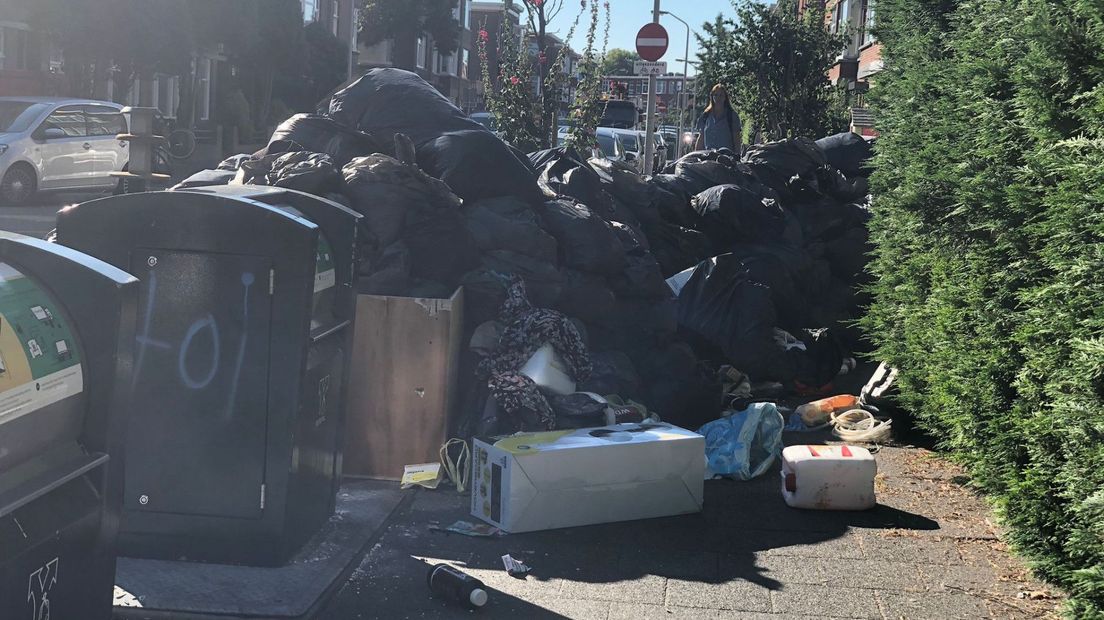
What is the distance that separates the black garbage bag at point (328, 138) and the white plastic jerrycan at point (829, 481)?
3.07m

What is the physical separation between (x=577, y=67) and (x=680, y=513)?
910 centimetres

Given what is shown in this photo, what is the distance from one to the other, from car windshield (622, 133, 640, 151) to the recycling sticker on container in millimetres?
24106

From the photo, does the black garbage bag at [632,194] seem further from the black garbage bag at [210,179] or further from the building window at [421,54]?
the building window at [421,54]

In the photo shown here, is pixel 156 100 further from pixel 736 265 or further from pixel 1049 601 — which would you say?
pixel 1049 601

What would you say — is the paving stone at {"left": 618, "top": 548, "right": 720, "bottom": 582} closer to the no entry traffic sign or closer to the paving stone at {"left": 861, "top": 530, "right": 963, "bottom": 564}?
the paving stone at {"left": 861, "top": 530, "right": 963, "bottom": 564}

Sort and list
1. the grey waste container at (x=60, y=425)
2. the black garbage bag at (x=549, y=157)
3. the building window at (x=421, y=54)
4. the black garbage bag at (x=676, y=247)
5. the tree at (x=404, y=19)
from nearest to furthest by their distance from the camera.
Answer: the grey waste container at (x=60, y=425) → the black garbage bag at (x=549, y=157) → the black garbage bag at (x=676, y=247) → the tree at (x=404, y=19) → the building window at (x=421, y=54)

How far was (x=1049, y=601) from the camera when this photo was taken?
4480 mm

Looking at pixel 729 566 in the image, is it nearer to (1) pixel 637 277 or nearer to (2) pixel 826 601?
(2) pixel 826 601

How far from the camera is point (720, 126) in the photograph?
14172mm

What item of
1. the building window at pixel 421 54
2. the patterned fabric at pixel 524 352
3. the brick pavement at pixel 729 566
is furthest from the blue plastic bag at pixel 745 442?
the building window at pixel 421 54

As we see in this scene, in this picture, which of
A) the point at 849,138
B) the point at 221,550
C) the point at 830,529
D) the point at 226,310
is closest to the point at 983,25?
the point at 830,529

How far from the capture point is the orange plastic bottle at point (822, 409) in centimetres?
748

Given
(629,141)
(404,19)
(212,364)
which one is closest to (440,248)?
(212,364)

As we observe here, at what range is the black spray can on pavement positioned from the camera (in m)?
4.24
